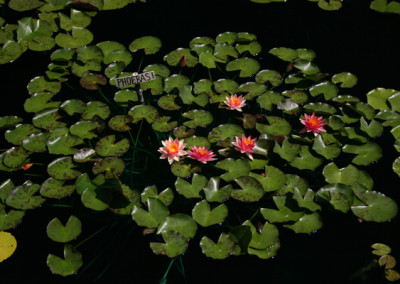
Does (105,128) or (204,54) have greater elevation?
(204,54)

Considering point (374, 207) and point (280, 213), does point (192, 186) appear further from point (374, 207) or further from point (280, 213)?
point (374, 207)

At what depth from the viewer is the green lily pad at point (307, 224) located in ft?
5.91

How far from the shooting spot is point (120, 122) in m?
2.20

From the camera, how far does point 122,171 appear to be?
198 cm

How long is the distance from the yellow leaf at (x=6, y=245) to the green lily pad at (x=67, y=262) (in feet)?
0.80

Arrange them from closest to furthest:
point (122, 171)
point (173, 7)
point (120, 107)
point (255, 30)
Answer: point (122, 171), point (120, 107), point (255, 30), point (173, 7)

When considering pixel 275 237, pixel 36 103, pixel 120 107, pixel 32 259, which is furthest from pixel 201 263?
pixel 36 103

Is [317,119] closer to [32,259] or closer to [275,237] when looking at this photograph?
[275,237]

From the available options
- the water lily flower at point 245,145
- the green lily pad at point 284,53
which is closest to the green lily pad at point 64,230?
the water lily flower at point 245,145

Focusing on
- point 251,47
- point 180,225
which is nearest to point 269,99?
point 251,47

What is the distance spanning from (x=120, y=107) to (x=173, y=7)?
1.39 metres

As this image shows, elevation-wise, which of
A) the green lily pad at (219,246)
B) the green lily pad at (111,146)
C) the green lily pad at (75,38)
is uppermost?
the green lily pad at (75,38)

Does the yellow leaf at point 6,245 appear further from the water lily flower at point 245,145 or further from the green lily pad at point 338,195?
the green lily pad at point 338,195

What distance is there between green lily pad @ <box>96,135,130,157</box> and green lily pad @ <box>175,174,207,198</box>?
39cm
